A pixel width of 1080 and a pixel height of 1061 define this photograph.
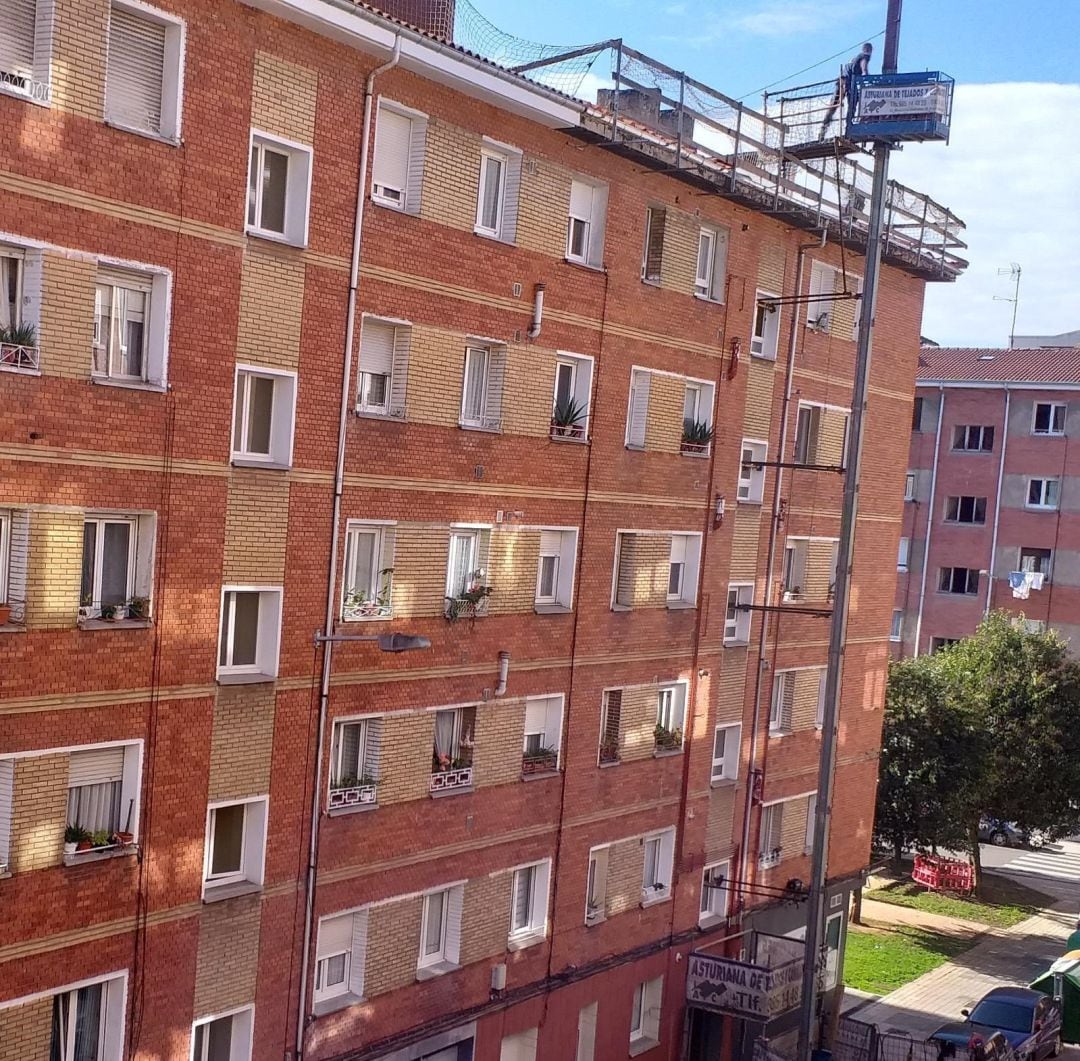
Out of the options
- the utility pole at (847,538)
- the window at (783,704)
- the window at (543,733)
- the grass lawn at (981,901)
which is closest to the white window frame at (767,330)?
the utility pole at (847,538)

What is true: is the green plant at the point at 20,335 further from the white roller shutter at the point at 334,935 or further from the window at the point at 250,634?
the white roller shutter at the point at 334,935

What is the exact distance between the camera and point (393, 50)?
18016mm

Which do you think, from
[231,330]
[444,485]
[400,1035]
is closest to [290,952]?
[400,1035]

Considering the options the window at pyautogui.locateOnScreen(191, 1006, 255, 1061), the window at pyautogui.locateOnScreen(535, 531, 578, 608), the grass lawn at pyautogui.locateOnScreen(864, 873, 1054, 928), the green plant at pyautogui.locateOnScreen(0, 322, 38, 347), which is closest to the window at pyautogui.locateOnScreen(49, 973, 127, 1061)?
A: the window at pyautogui.locateOnScreen(191, 1006, 255, 1061)

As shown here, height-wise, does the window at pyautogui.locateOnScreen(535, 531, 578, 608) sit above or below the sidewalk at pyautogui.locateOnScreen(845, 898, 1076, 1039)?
above

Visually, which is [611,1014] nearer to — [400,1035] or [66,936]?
[400,1035]

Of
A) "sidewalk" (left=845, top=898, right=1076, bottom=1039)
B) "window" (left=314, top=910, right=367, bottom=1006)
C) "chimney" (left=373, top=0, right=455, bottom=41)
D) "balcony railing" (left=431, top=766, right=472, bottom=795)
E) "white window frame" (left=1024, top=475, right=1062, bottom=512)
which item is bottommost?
"sidewalk" (left=845, top=898, right=1076, bottom=1039)

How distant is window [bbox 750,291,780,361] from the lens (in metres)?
27.4

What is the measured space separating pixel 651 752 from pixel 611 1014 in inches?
193

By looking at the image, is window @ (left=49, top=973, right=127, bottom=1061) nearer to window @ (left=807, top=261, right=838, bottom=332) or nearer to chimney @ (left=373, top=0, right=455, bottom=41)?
chimney @ (left=373, top=0, right=455, bottom=41)

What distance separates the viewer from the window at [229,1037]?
1809 cm

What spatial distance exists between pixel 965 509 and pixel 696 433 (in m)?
35.6

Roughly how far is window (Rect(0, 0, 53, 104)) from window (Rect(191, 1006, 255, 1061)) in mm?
A: 12030

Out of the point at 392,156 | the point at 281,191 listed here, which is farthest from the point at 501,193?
the point at 281,191
